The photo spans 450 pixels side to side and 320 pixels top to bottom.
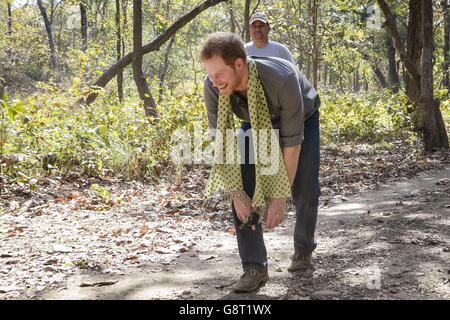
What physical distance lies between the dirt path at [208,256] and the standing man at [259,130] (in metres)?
0.44

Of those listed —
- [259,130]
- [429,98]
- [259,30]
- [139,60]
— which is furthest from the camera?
[139,60]

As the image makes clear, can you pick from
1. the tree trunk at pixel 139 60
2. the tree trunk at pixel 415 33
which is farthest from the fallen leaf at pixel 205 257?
the tree trunk at pixel 415 33

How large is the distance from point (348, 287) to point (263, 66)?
161 centimetres

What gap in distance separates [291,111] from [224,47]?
0.55 metres

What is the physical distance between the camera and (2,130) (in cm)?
615

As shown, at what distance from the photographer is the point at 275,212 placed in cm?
284

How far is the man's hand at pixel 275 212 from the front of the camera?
9.26ft

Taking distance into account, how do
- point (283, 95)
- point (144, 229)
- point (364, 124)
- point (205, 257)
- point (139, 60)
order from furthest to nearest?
point (364, 124)
point (139, 60)
point (144, 229)
point (205, 257)
point (283, 95)

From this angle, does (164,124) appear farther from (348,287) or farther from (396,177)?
(348,287)

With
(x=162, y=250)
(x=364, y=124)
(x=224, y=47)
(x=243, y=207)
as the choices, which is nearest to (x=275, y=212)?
(x=243, y=207)

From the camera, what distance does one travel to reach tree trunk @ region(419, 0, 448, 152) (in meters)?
8.95

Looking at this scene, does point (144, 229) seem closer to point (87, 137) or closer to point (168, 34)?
point (87, 137)

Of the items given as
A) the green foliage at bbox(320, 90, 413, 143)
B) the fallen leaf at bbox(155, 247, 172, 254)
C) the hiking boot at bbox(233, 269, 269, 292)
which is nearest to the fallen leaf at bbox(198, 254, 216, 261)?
the fallen leaf at bbox(155, 247, 172, 254)
